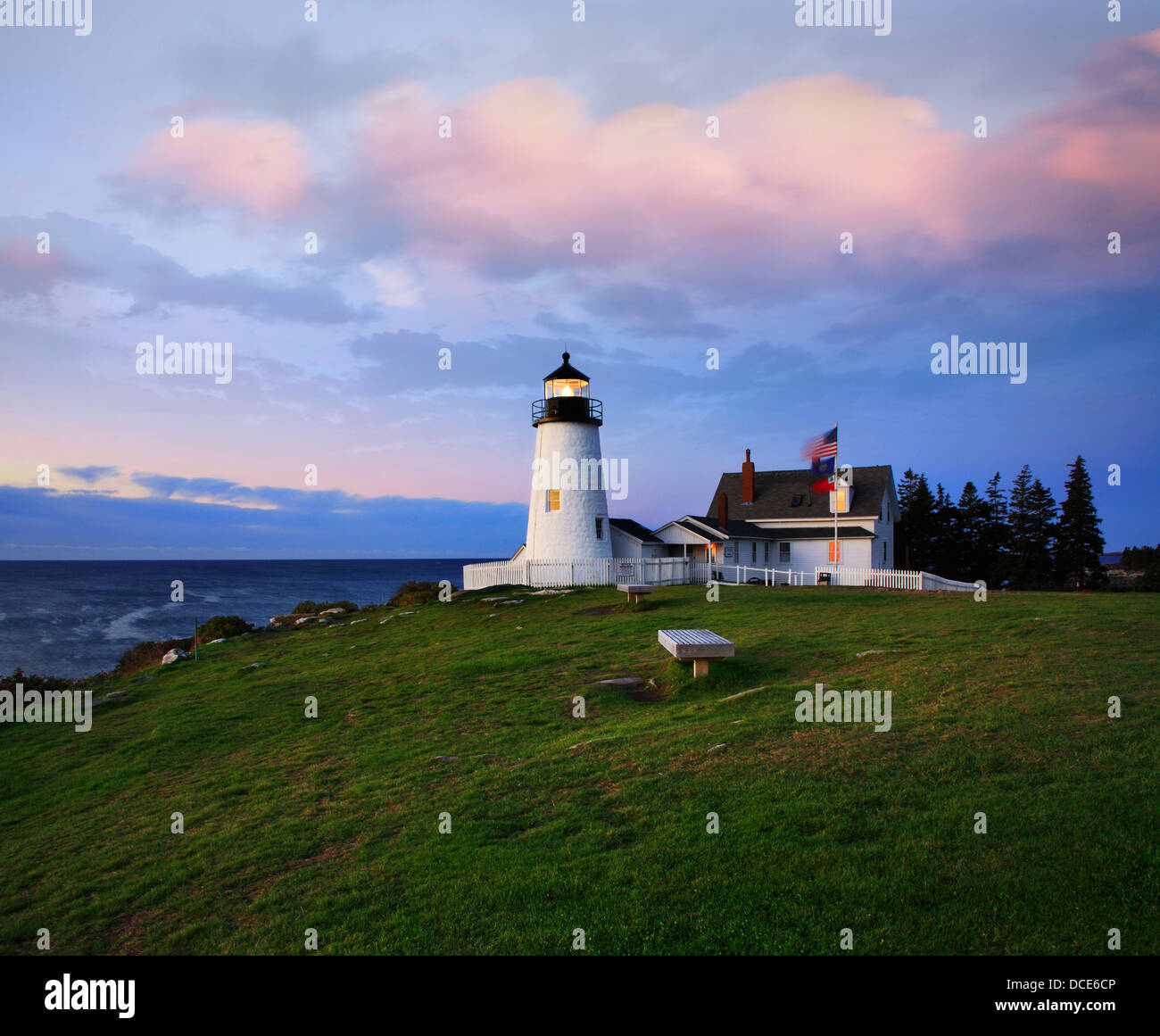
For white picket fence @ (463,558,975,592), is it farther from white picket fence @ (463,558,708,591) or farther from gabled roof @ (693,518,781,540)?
gabled roof @ (693,518,781,540)

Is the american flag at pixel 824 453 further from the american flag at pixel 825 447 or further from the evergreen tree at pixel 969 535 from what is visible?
the evergreen tree at pixel 969 535

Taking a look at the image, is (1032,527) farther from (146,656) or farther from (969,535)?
(146,656)

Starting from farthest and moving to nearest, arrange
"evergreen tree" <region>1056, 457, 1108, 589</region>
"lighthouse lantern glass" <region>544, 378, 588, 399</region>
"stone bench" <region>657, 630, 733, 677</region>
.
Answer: "evergreen tree" <region>1056, 457, 1108, 589</region>
"lighthouse lantern glass" <region>544, 378, 588, 399</region>
"stone bench" <region>657, 630, 733, 677</region>

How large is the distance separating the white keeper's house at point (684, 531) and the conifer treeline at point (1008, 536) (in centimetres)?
807

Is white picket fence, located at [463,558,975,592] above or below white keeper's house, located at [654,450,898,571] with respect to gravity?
below

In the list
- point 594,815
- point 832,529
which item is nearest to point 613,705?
point 594,815

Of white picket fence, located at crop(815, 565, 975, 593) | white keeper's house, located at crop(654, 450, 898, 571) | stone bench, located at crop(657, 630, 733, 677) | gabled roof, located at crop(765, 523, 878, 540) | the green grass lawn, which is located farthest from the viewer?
gabled roof, located at crop(765, 523, 878, 540)

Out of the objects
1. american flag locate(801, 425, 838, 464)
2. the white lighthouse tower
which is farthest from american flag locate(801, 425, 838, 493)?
the white lighthouse tower

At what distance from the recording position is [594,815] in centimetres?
698

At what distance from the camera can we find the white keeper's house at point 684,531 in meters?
32.8

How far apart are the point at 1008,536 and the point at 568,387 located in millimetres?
37238

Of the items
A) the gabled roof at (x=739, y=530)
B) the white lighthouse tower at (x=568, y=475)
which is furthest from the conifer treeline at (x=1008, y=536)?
the white lighthouse tower at (x=568, y=475)

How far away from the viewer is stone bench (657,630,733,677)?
11867 millimetres
